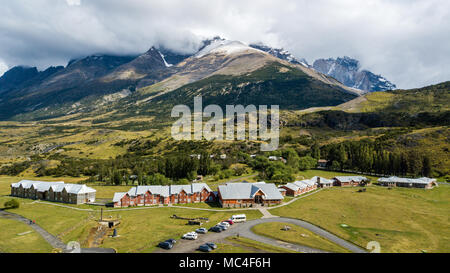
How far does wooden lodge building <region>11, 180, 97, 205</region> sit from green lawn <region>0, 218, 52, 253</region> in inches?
→ 1075

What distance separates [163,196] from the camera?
102m

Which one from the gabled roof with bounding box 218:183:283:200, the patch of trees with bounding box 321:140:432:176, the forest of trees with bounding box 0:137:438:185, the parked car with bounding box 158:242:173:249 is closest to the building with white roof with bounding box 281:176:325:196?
the forest of trees with bounding box 0:137:438:185

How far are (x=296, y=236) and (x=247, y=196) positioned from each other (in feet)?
117

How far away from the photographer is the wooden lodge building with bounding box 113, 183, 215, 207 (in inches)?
3922

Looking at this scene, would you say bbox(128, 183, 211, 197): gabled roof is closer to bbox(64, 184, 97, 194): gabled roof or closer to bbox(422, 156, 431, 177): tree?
bbox(64, 184, 97, 194): gabled roof

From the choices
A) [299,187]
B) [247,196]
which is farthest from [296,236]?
[299,187]

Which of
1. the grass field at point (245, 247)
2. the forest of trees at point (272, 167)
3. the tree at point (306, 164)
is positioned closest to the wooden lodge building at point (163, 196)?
the forest of trees at point (272, 167)

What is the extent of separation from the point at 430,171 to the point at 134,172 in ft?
574

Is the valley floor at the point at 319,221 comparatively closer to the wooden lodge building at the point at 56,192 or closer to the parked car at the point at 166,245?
the parked car at the point at 166,245
